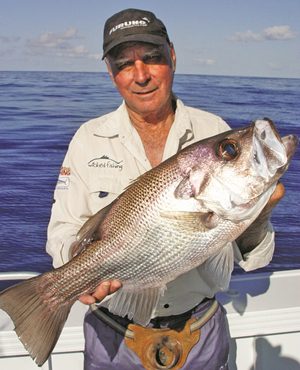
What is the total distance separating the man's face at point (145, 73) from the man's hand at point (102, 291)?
36.2 inches

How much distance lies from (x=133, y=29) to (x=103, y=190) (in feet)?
2.71

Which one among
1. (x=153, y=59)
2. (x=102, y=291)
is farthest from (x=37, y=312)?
(x=153, y=59)

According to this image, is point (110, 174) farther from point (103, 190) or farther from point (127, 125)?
point (127, 125)

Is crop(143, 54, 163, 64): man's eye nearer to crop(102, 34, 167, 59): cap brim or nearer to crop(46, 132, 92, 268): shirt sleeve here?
crop(102, 34, 167, 59): cap brim

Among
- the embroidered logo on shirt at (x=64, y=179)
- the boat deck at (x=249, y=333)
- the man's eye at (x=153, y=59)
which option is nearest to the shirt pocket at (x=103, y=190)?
the embroidered logo on shirt at (x=64, y=179)

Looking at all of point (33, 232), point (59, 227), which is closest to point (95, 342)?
point (59, 227)

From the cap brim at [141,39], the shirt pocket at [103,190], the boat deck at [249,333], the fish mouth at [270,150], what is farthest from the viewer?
the boat deck at [249,333]

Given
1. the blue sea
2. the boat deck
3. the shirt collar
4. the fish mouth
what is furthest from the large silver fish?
the blue sea

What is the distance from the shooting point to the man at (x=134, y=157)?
2.80m

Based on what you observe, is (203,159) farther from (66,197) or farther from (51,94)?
(51,94)

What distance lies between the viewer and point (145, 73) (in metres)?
2.76

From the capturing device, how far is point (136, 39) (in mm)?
2766

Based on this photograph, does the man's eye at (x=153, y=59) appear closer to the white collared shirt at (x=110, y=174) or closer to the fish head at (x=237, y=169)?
the white collared shirt at (x=110, y=174)

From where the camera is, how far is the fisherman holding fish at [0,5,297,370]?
2217 millimetres
